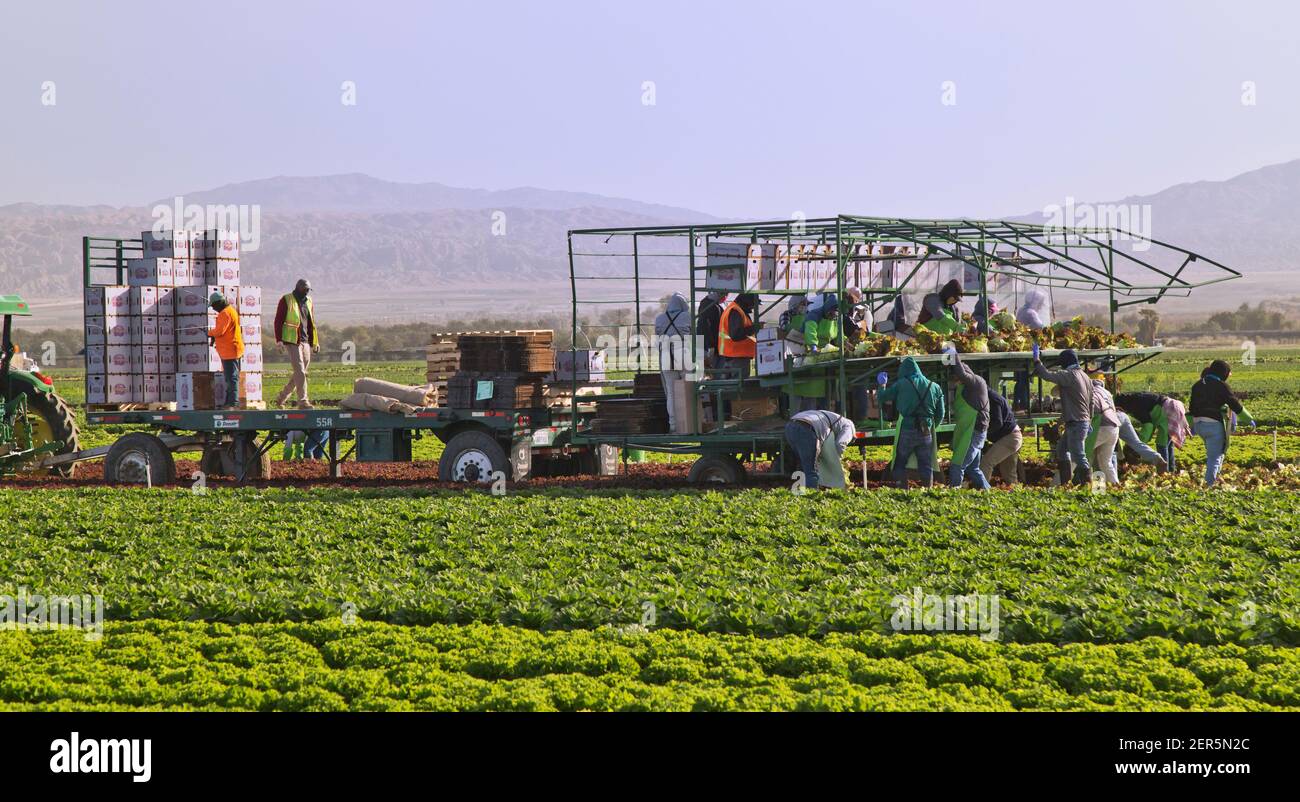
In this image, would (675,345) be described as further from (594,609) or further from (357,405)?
(594,609)

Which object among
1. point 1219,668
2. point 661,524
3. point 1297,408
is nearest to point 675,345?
point 661,524

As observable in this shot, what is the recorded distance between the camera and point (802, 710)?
382 inches

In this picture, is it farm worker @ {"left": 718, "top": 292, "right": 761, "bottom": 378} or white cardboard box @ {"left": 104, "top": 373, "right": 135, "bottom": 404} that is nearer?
farm worker @ {"left": 718, "top": 292, "right": 761, "bottom": 378}

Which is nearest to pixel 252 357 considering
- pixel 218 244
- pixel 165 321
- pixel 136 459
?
pixel 165 321

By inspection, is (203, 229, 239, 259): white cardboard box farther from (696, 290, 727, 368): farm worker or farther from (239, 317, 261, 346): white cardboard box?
(696, 290, 727, 368): farm worker

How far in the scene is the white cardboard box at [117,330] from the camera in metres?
22.4

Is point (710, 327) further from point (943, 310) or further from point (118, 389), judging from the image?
point (118, 389)

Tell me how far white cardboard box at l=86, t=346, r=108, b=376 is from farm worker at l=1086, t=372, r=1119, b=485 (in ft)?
47.1

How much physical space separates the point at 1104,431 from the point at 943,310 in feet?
11.1

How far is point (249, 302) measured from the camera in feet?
75.4

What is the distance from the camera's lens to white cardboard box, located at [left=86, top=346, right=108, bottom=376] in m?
22.7

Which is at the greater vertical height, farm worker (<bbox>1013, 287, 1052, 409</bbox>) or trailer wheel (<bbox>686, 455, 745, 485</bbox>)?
farm worker (<bbox>1013, 287, 1052, 409</bbox>)

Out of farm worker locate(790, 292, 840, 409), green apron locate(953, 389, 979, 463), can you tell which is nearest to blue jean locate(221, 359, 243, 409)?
farm worker locate(790, 292, 840, 409)
